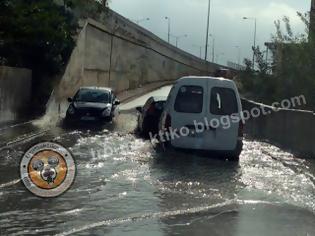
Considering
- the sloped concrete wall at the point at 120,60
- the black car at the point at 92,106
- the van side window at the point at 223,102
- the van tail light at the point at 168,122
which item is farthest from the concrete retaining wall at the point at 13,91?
the van side window at the point at 223,102

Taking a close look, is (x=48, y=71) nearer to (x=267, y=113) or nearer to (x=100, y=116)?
(x=100, y=116)

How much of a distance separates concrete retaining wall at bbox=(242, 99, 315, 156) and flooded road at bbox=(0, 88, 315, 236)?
0.75m

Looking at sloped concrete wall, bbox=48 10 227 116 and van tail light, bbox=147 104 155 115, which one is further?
sloped concrete wall, bbox=48 10 227 116

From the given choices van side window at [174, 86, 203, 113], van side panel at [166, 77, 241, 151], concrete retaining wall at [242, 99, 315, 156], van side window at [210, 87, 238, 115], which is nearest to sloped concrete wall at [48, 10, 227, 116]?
concrete retaining wall at [242, 99, 315, 156]

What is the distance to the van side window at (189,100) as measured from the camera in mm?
15477

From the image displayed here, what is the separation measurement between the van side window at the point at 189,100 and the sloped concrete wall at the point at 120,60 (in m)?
18.1

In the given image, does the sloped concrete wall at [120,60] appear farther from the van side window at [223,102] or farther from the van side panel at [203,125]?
the van side window at [223,102]

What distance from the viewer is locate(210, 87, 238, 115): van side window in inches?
609

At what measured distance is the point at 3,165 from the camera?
1392 cm

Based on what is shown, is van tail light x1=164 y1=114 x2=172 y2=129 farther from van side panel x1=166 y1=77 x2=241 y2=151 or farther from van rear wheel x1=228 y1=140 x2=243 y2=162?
van rear wheel x1=228 y1=140 x2=243 y2=162

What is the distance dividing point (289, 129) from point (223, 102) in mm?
4927

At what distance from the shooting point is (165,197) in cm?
1077

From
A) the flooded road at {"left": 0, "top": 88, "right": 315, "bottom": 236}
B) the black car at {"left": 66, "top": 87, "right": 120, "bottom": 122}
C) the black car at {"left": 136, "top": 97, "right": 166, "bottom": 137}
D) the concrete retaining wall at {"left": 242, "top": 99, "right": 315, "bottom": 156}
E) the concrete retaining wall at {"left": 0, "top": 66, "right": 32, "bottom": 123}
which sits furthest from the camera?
the black car at {"left": 66, "top": 87, "right": 120, "bottom": 122}

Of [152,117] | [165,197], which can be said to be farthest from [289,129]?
[165,197]
